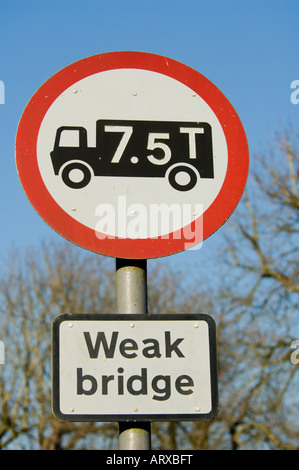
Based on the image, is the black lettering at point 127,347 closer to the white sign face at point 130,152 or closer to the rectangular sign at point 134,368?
the rectangular sign at point 134,368

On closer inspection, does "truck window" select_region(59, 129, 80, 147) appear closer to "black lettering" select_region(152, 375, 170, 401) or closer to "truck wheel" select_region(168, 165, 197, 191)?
"truck wheel" select_region(168, 165, 197, 191)

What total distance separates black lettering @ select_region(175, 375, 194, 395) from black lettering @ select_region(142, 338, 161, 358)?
8 cm

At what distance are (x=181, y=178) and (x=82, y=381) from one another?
0.64 m

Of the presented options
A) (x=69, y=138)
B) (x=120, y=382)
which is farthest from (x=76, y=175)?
(x=120, y=382)

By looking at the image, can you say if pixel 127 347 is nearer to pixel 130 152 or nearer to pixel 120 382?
pixel 120 382

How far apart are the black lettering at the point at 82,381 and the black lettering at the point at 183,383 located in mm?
213

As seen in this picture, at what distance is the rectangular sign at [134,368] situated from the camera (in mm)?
2012

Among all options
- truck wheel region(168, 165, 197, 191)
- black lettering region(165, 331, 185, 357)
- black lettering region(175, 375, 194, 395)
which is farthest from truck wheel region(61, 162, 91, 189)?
black lettering region(175, 375, 194, 395)

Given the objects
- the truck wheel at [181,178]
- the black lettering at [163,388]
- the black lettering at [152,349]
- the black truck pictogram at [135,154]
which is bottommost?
the black lettering at [163,388]

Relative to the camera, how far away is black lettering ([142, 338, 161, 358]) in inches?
81.0

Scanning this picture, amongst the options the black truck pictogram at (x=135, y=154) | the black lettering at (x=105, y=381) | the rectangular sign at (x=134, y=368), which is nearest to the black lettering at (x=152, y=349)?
the rectangular sign at (x=134, y=368)

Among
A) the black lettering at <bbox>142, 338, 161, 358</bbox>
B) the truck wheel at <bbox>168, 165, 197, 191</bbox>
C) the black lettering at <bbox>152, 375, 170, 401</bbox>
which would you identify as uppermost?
the truck wheel at <bbox>168, 165, 197, 191</bbox>
